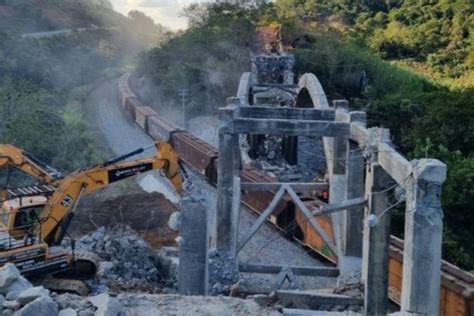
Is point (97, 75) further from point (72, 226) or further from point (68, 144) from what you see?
point (72, 226)

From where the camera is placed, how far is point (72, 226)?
2000 centimetres

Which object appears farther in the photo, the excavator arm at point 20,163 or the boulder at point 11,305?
the excavator arm at point 20,163

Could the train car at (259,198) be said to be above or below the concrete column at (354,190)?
below

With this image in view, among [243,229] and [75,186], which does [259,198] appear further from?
[75,186]

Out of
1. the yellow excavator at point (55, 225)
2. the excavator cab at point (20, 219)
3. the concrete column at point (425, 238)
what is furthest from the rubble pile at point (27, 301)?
the excavator cab at point (20, 219)

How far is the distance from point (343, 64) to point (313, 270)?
2799cm

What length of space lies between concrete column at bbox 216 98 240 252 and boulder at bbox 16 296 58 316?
6.15 meters

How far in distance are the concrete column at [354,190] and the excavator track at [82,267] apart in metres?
6.20

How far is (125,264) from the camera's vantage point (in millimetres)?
15602

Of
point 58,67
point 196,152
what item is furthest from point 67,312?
point 58,67

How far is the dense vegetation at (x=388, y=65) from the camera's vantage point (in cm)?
2345

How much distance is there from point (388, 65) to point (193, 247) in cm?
3633

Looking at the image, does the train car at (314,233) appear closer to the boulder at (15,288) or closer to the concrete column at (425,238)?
the concrete column at (425,238)

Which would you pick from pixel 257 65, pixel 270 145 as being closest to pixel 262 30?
pixel 257 65
